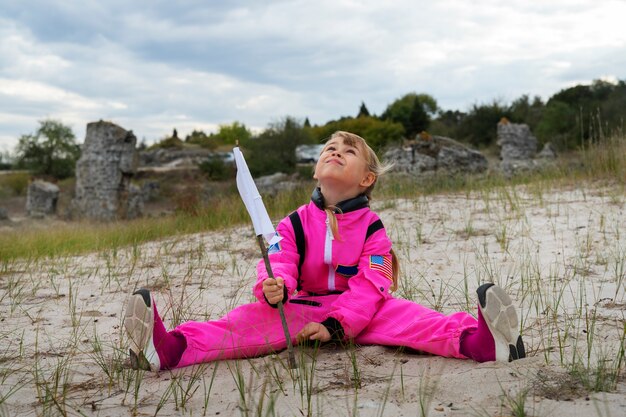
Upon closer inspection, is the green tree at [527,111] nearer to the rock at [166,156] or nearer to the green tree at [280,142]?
the green tree at [280,142]

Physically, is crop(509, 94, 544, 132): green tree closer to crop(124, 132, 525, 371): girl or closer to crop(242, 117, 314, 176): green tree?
crop(242, 117, 314, 176): green tree

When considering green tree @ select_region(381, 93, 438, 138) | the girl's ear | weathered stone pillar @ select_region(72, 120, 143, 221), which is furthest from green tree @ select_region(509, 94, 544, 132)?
the girl's ear

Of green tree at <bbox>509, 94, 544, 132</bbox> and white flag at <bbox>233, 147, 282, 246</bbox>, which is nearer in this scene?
white flag at <bbox>233, 147, 282, 246</bbox>

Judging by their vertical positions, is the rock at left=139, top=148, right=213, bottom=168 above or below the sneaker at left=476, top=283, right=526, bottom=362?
above

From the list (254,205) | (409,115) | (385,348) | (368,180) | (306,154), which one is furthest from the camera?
(409,115)

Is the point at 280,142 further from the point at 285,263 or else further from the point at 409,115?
the point at 285,263

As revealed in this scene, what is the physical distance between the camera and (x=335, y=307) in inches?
124

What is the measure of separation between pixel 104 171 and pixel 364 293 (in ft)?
45.8

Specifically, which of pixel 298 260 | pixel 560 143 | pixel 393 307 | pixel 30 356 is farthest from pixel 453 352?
pixel 560 143

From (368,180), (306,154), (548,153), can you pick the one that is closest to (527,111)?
(306,154)

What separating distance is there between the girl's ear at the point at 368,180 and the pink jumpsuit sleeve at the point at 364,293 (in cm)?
28

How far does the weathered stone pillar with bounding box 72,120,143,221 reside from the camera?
52.0 ft

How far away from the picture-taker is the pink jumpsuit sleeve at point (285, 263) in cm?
301

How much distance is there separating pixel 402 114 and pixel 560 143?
701 inches
